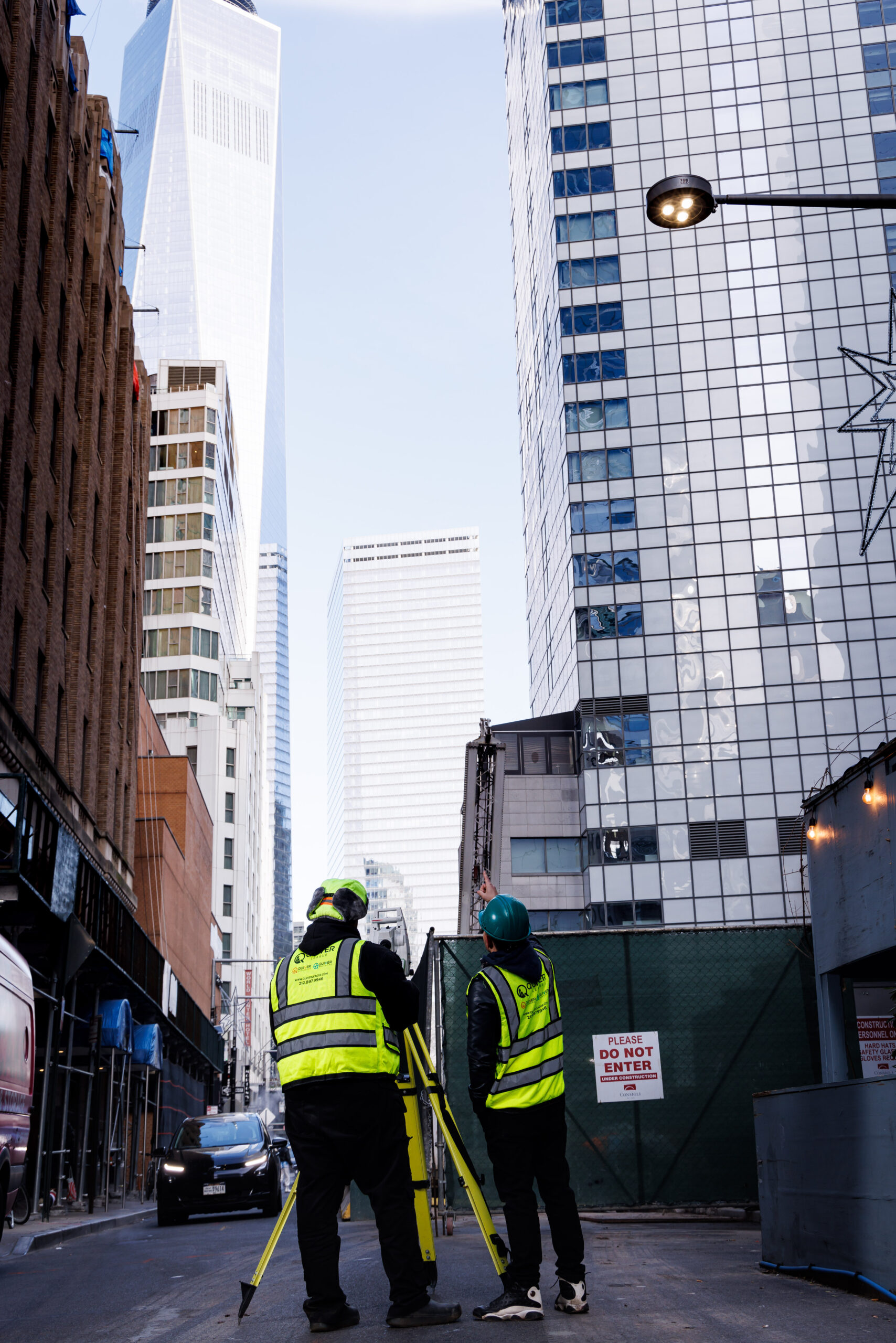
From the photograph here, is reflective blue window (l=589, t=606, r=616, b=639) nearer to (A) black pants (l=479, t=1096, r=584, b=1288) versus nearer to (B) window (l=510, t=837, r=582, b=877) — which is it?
(B) window (l=510, t=837, r=582, b=877)

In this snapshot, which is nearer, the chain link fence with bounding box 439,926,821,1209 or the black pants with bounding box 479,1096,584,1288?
the black pants with bounding box 479,1096,584,1288

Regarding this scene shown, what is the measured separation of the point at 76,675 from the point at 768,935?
22121 millimetres

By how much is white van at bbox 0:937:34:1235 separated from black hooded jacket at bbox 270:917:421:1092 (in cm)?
523

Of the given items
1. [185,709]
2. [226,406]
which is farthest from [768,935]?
[226,406]

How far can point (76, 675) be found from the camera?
3188 centimetres

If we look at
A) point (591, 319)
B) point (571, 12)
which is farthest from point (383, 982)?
point (571, 12)

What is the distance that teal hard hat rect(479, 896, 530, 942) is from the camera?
674 centimetres

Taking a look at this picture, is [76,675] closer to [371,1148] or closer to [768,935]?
[768,935]

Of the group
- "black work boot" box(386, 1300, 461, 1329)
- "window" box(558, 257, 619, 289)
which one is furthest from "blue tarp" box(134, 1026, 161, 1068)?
"window" box(558, 257, 619, 289)

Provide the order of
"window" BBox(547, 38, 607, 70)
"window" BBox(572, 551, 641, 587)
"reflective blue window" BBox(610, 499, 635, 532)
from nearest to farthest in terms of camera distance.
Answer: "window" BBox(572, 551, 641, 587) < "reflective blue window" BBox(610, 499, 635, 532) < "window" BBox(547, 38, 607, 70)

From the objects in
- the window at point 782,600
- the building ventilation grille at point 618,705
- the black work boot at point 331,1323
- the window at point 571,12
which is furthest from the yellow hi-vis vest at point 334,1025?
the window at point 571,12

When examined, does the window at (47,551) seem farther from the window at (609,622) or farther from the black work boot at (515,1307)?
the window at (609,622)

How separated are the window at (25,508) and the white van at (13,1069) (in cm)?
1661

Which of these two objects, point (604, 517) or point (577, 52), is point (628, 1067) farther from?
point (577, 52)
